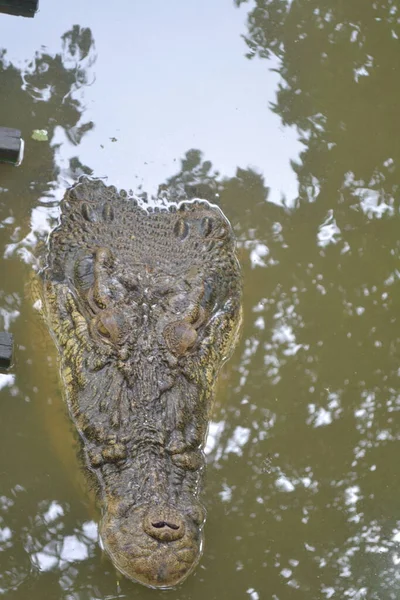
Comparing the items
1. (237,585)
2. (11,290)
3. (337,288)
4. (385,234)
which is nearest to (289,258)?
(337,288)

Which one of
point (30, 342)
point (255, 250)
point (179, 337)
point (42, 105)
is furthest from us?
point (42, 105)

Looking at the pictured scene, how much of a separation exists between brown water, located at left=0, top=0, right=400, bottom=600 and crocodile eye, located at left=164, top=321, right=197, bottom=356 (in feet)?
1.42

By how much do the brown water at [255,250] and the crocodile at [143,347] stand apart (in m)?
0.15

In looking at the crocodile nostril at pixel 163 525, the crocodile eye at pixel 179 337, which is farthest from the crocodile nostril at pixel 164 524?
the crocodile eye at pixel 179 337

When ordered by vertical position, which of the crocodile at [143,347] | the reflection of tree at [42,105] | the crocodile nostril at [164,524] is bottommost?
the crocodile nostril at [164,524]

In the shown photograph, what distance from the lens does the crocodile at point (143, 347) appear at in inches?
164

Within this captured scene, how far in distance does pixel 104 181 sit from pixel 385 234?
2.15 m

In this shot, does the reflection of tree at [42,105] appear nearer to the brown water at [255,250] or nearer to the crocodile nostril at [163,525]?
the brown water at [255,250]

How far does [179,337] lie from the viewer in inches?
197

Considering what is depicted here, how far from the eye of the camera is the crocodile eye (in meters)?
4.97

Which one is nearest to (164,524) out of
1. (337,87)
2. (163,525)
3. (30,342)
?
(163,525)

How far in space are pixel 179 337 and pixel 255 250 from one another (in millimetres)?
1400

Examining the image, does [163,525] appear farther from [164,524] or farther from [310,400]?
[310,400]

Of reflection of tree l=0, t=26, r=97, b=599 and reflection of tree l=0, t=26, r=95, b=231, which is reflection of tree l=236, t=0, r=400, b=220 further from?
reflection of tree l=0, t=26, r=97, b=599
